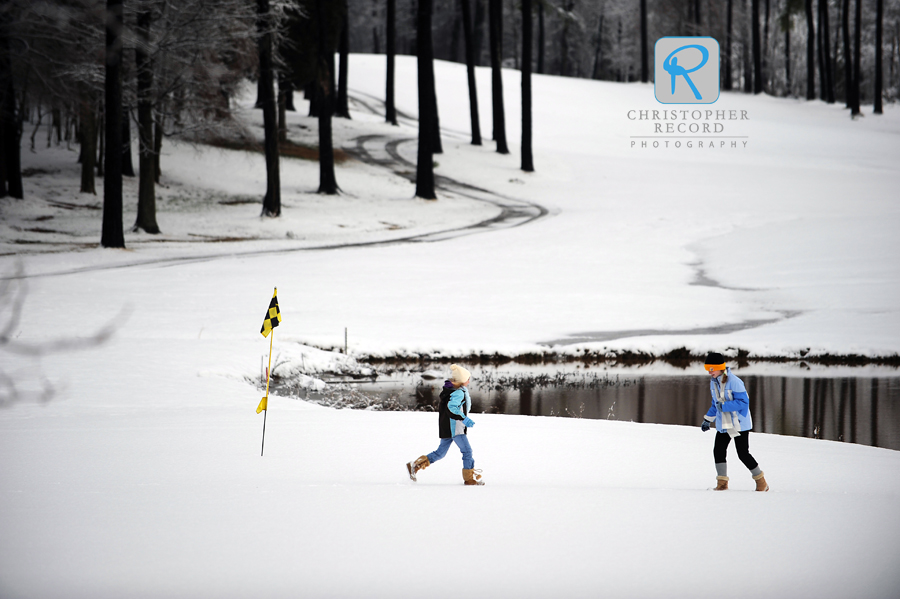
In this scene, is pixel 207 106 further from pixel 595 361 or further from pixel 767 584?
pixel 767 584

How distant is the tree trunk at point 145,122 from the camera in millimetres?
22812

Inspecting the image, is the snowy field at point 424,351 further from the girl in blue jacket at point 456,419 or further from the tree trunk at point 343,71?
the tree trunk at point 343,71

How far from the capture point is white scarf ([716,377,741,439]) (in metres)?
7.00

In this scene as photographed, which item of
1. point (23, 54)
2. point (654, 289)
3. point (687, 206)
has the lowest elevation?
point (654, 289)

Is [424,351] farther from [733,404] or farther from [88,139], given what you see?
[88,139]

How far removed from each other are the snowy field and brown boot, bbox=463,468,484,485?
197mm

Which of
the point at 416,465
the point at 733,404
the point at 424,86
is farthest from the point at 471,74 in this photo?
the point at 733,404

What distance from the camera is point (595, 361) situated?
51.2 feet

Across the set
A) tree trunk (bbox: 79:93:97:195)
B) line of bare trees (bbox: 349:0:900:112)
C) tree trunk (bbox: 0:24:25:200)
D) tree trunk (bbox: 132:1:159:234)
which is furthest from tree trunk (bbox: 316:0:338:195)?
line of bare trees (bbox: 349:0:900:112)

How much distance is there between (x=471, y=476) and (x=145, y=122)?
20.6 meters

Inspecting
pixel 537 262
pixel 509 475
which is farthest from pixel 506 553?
pixel 537 262

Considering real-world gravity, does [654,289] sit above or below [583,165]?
below

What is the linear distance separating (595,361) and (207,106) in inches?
729

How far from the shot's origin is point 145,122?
24.1m
